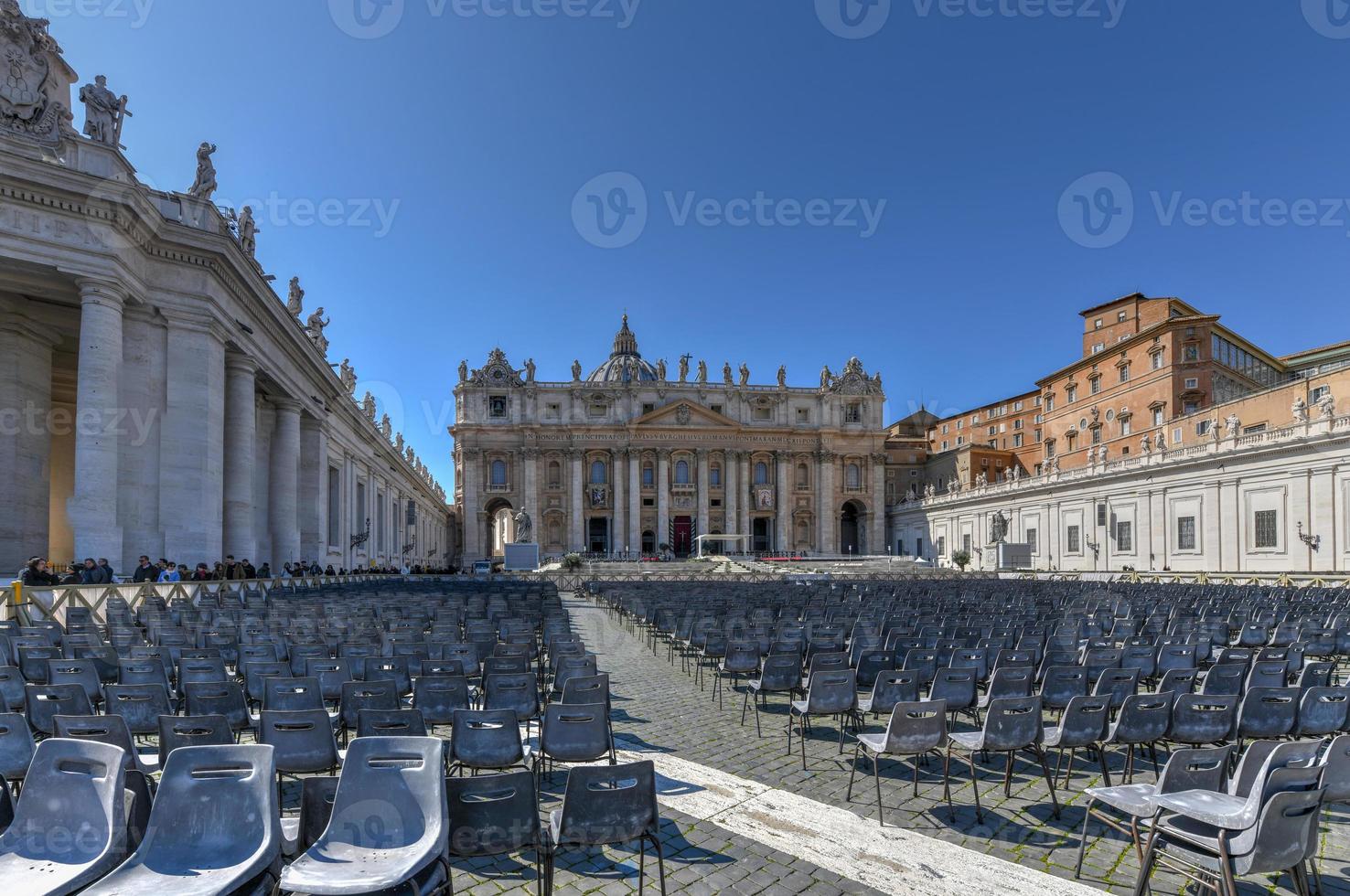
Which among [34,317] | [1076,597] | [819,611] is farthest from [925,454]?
[34,317]

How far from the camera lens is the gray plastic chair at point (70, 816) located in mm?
3010

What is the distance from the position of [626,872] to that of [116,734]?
312 cm

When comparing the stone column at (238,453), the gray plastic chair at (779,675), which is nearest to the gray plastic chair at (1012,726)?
the gray plastic chair at (779,675)

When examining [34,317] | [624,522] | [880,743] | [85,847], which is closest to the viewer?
[85,847]

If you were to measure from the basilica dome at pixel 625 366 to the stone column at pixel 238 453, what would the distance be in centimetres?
6184

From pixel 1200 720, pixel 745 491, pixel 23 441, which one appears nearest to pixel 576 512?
pixel 745 491

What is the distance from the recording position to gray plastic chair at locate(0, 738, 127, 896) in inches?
118

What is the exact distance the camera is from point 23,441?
21.7m

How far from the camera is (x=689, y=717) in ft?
27.8

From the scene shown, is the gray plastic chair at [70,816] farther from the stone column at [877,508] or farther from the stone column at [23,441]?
the stone column at [877,508]

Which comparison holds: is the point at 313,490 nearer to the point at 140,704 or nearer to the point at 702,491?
the point at 140,704

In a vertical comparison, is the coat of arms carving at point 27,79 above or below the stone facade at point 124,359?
above

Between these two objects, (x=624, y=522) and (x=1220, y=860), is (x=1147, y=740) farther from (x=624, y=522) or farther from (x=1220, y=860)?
(x=624, y=522)

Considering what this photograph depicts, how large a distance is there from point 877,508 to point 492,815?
255 ft
